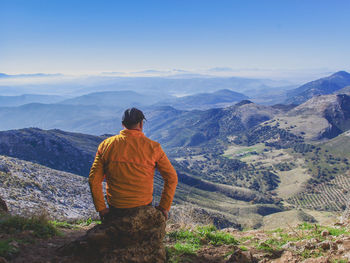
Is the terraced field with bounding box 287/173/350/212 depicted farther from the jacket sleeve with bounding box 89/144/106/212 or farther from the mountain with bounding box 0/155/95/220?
the jacket sleeve with bounding box 89/144/106/212

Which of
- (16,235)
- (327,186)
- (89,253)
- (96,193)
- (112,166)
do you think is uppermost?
(112,166)

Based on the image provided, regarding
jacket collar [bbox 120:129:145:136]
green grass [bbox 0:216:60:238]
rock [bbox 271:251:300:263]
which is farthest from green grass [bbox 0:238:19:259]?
rock [bbox 271:251:300:263]

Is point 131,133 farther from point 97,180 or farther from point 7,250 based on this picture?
point 7,250

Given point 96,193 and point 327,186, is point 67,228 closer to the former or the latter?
point 96,193

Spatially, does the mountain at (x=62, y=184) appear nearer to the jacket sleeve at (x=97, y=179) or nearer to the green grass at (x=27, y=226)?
the green grass at (x=27, y=226)

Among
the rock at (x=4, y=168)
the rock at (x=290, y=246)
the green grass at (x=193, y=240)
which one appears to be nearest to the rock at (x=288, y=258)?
the rock at (x=290, y=246)

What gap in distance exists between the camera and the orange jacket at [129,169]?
5.06 meters

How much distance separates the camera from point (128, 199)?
5152 mm

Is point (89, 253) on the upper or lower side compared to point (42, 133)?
upper

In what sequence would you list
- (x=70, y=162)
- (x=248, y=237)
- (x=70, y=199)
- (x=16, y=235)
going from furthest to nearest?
(x=70, y=162)
(x=70, y=199)
(x=248, y=237)
(x=16, y=235)

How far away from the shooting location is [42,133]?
92188mm

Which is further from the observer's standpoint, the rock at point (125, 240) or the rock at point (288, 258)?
the rock at point (288, 258)

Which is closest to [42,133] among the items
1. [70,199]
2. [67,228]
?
[70,199]

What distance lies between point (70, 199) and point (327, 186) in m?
200
